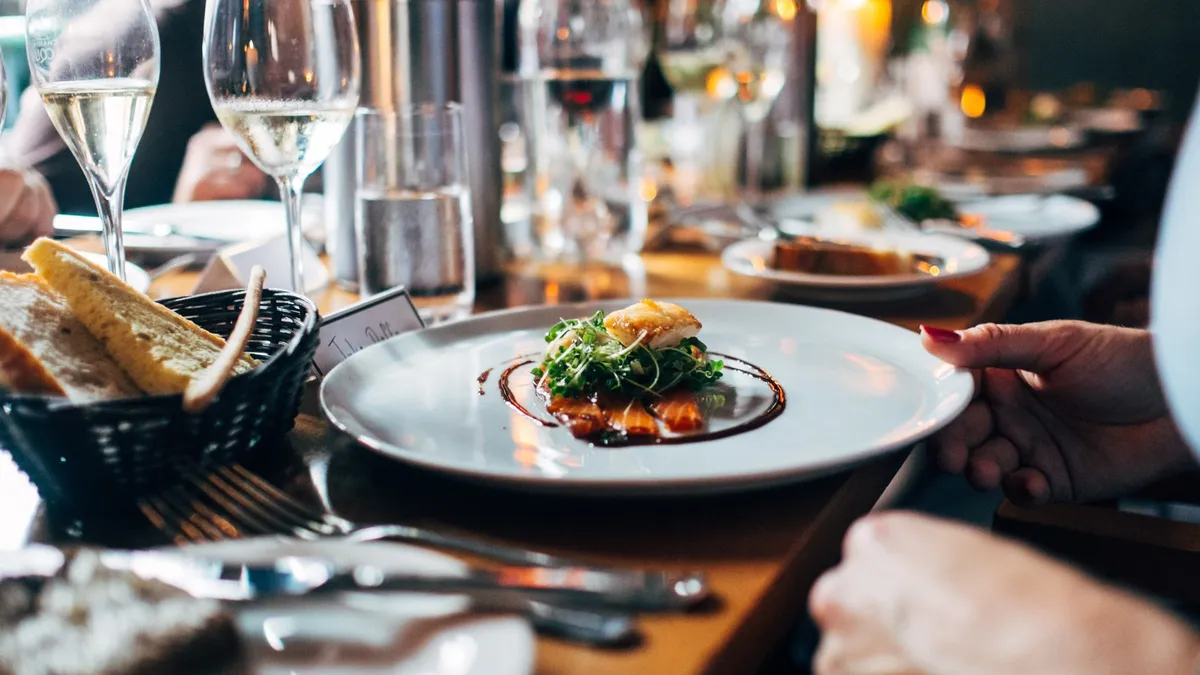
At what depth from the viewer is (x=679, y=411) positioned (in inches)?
27.9

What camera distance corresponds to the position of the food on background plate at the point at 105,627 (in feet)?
1.23

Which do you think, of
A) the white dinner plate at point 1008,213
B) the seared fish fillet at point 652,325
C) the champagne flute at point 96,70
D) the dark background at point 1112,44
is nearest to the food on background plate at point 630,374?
the seared fish fillet at point 652,325

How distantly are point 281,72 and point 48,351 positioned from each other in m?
0.35

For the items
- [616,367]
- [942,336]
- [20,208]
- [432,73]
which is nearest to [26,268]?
[20,208]

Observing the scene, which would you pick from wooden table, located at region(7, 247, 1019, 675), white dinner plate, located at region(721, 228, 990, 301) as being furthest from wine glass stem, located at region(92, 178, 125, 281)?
white dinner plate, located at region(721, 228, 990, 301)

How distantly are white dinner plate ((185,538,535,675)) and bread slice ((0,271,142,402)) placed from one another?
18cm

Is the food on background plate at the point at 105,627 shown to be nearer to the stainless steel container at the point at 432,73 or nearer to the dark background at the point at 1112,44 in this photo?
the stainless steel container at the point at 432,73

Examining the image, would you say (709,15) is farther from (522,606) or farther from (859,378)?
(522,606)

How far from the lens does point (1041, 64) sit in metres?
7.52

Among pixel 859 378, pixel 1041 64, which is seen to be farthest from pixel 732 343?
Answer: pixel 1041 64

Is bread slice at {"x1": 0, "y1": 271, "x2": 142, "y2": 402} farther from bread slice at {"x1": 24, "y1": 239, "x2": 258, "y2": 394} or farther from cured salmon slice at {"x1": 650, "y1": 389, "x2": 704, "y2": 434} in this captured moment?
cured salmon slice at {"x1": 650, "y1": 389, "x2": 704, "y2": 434}

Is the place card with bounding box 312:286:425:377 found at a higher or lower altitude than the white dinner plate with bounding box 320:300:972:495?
higher

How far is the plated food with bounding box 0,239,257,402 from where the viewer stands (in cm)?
59

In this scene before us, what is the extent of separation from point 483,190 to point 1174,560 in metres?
0.90
